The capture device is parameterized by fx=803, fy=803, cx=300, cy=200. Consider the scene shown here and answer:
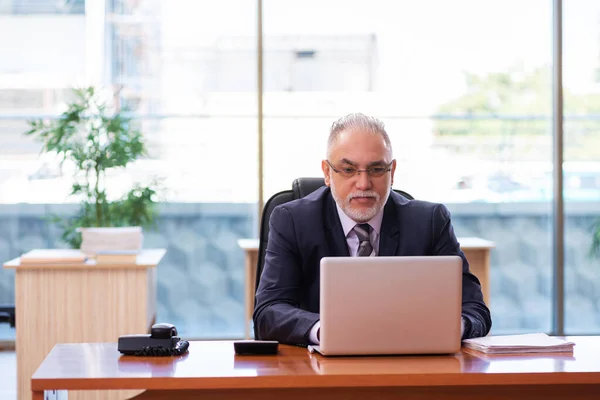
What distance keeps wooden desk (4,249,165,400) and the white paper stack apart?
0.31 meters

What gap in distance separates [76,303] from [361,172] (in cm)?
195

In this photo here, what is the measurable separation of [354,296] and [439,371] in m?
0.23

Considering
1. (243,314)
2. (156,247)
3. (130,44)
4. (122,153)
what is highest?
(130,44)

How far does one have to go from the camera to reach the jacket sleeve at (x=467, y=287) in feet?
6.78

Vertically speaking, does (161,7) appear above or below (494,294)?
above

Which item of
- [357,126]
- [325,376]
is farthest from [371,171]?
[325,376]

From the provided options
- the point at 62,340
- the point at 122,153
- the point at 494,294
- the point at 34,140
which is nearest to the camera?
the point at 62,340

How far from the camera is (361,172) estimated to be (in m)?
2.19

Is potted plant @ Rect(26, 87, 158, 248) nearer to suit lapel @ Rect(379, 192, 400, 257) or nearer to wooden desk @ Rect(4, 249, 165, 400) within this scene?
wooden desk @ Rect(4, 249, 165, 400)

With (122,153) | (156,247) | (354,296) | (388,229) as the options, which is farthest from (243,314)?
(354,296)

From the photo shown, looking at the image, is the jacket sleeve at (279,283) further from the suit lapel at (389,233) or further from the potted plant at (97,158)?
the potted plant at (97,158)

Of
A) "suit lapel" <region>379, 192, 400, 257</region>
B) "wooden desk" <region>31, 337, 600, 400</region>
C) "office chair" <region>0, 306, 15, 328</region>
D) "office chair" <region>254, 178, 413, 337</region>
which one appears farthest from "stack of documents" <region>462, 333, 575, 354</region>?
"office chair" <region>0, 306, 15, 328</region>

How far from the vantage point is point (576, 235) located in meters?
5.13

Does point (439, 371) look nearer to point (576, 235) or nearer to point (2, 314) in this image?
point (2, 314)
